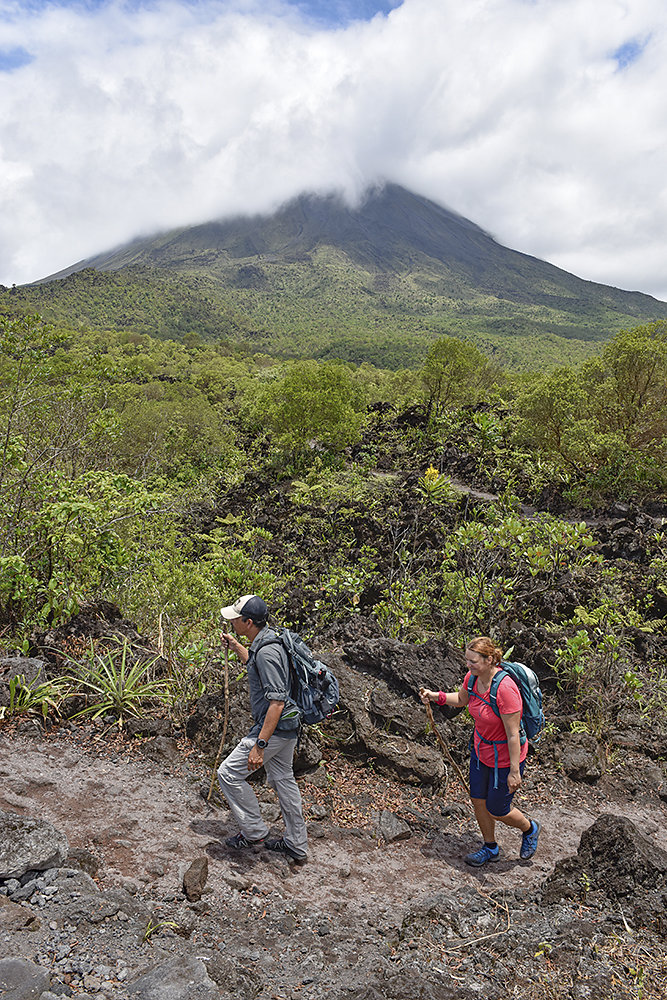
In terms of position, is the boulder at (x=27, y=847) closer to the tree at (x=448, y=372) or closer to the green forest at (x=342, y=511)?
the green forest at (x=342, y=511)

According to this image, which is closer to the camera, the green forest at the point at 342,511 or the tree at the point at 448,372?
the green forest at the point at 342,511

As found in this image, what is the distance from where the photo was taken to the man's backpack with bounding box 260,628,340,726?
11.5 ft

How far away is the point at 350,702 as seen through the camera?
5039 mm

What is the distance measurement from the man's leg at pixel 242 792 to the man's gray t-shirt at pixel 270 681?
14 cm

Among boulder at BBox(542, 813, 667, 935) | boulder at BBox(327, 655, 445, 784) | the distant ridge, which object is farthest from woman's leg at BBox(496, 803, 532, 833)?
the distant ridge

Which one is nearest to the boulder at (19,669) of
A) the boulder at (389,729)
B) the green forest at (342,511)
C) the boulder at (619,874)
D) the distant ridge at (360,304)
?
the green forest at (342,511)

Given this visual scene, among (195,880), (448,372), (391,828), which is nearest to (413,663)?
(391,828)

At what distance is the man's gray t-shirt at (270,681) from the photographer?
134 inches

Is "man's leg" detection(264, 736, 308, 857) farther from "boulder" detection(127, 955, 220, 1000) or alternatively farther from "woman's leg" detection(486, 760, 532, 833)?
"woman's leg" detection(486, 760, 532, 833)

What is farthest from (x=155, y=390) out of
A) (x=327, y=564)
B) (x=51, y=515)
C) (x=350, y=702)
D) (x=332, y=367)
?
(x=350, y=702)

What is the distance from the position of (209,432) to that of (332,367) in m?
4.45

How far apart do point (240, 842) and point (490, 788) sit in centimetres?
165

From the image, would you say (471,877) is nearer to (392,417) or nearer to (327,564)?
(327,564)

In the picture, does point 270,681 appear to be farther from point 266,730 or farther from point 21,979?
point 21,979
